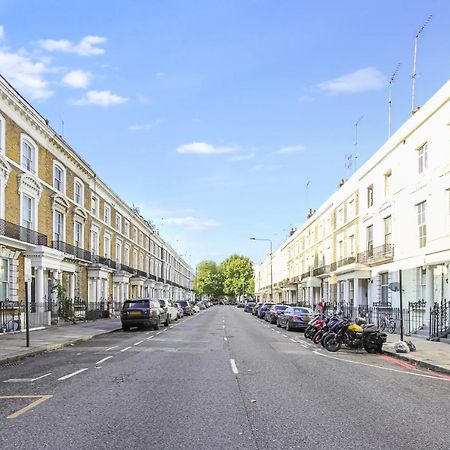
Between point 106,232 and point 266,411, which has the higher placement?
point 106,232

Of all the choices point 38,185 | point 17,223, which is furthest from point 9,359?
point 38,185

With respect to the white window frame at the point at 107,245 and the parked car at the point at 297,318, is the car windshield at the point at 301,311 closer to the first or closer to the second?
the parked car at the point at 297,318

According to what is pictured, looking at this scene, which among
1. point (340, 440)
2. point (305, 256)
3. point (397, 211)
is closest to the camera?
point (340, 440)

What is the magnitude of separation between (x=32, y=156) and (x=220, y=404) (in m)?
23.2

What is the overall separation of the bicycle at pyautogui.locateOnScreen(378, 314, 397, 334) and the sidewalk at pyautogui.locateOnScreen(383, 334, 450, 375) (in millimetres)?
6251

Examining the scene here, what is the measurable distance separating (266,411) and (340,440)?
5.49 feet

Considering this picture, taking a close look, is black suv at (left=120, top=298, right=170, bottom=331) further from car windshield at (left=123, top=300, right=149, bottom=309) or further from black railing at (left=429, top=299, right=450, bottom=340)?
black railing at (left=429, top=299, right=450, bottom=340)

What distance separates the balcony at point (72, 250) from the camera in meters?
32.0

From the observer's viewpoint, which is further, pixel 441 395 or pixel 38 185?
pixel 38 185

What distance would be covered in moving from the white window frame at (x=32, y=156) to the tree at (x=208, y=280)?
125501mm

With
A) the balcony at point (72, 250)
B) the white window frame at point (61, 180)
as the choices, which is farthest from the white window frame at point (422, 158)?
the balcony at point (72, 250)

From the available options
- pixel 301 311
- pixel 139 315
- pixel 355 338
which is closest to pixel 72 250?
pixel 139 315

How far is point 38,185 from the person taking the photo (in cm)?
2823

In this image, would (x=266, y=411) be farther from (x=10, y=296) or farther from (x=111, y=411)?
(x=10, y=296)
